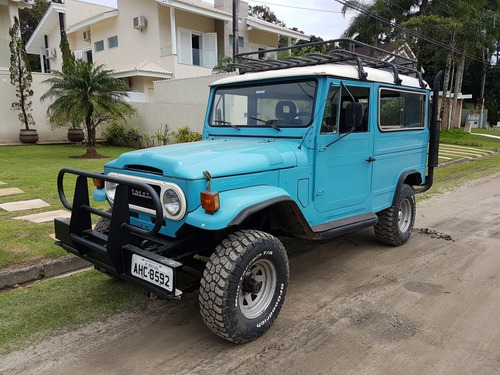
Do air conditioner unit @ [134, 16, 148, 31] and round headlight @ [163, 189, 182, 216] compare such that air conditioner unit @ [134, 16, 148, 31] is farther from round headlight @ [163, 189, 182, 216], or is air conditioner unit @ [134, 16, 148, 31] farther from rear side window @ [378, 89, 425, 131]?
round headlight @ [163, 189, 182, 216]

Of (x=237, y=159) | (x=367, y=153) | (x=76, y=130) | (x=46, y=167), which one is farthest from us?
(x=76, y=130)

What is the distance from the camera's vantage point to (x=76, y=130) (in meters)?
18.5

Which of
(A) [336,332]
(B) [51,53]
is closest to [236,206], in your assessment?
(A) [336,332]

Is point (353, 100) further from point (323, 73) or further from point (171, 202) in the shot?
point (171, 202)

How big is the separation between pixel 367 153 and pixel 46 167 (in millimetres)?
9892

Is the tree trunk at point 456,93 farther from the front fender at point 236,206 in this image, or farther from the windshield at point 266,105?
the front fender at point 236,206

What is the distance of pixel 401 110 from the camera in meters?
5.42

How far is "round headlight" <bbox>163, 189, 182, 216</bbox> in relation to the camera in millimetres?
3250

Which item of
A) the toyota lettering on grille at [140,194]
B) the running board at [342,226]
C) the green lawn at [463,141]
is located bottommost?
the green lawn at [463,141]

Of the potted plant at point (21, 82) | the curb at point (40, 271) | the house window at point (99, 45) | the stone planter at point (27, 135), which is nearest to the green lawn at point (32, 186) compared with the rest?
the curb at point (40, 271)

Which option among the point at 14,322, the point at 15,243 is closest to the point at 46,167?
the point at 15,243

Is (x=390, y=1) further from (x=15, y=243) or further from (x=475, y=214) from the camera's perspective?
(x=15, y=243)

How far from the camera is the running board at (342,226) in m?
4.11

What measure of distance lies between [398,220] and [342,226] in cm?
173
